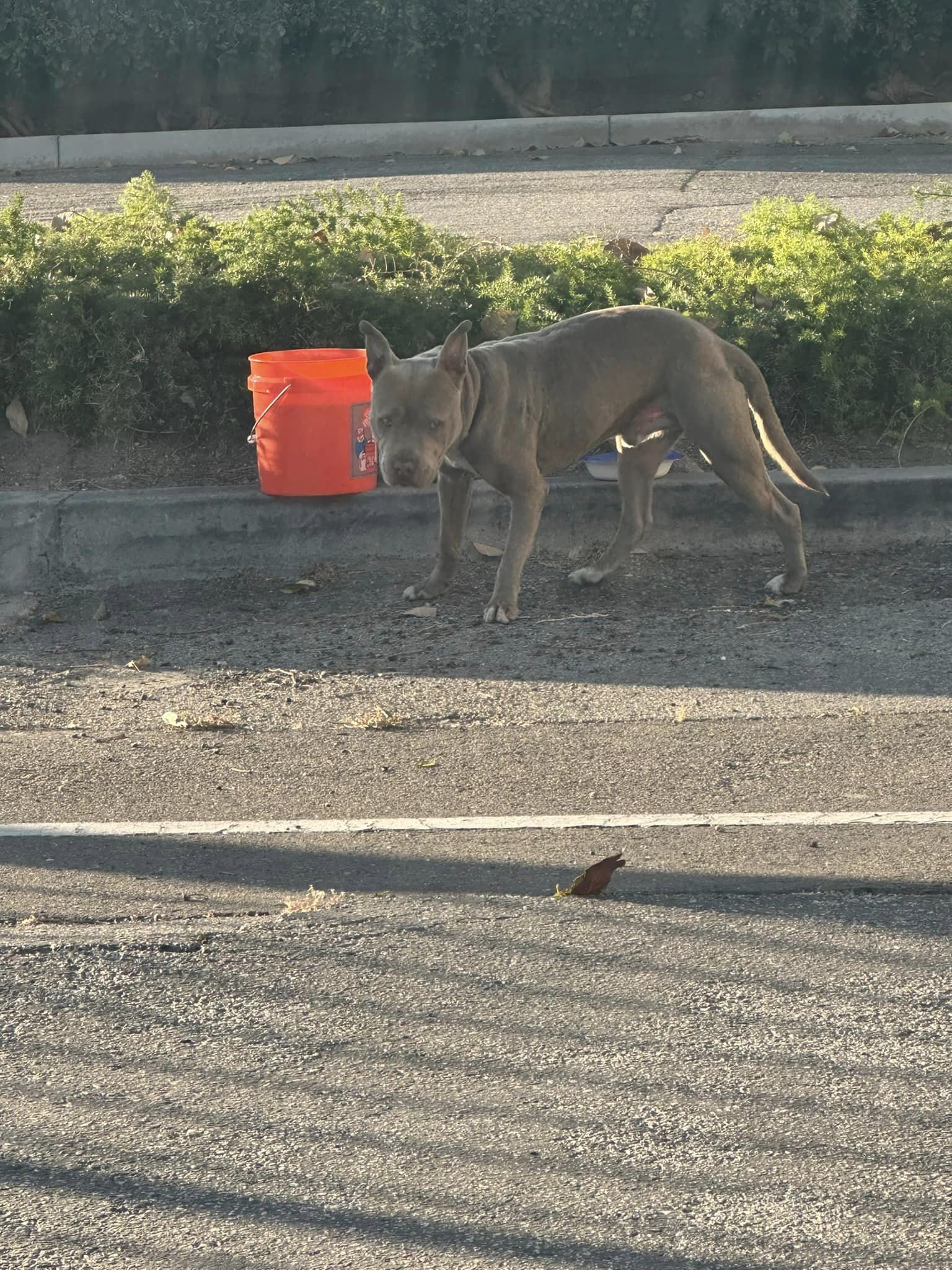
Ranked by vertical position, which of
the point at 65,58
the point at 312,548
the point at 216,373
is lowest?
the point at 312,548

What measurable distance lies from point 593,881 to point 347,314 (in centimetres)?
510

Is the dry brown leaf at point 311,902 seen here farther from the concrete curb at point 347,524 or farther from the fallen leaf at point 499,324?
the fallen leaf at point 499,324

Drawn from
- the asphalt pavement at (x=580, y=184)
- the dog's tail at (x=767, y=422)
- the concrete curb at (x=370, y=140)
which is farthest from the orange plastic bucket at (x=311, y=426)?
the concrete curb at (x=370, y=140)

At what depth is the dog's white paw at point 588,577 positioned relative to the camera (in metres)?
7.29

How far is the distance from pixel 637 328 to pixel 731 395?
482 millimetres

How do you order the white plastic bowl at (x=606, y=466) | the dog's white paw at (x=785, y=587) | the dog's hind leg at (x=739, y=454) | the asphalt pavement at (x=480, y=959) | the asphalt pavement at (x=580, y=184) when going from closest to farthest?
the asphalt pavement at (x=480, y=959) < the dog's hind leg at (x=739, y=454) < the dog's white paw at (x=785, y=587) < the white plastic bowl at (x=606, y=466) < the asphalt pavement at (x=580, y=184)

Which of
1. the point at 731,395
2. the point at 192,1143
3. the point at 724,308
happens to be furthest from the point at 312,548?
the point at 192,1143

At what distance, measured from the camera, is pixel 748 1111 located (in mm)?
3178

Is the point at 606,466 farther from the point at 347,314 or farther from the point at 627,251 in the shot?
the point at 627,251

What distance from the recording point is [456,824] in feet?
15.6

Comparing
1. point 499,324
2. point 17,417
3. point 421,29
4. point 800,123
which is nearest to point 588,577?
point 499,324

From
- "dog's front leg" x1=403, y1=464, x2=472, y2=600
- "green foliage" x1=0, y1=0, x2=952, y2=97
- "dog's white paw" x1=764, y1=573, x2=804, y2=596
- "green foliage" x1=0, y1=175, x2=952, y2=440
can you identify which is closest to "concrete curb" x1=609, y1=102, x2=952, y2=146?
"green foliage" x1=0, y1=0, x2=952, y2=97

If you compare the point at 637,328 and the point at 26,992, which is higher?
the point at 637,328

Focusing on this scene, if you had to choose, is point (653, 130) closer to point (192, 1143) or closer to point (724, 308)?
point (724, 308)
